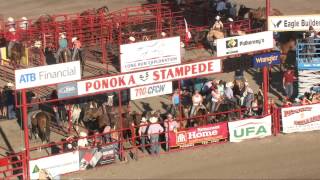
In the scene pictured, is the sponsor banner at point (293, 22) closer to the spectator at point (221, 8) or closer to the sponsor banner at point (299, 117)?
the sponsor banner at point (299, 117)

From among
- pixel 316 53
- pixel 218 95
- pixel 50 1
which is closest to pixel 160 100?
pixel 218 95

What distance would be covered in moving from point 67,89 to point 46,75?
0.91 m

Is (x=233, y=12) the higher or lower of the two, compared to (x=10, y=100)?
higher

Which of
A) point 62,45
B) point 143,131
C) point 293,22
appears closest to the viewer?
point 143,131

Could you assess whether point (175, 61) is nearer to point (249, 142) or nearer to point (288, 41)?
point (249, 142)

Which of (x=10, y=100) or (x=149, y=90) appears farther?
(x=10, y=100)

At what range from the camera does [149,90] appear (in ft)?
96.2

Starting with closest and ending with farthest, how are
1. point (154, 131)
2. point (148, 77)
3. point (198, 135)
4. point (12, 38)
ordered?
1. point (148, 77)
2. point (154, 131)
3. point (198, 135)
4. point (12, 38)

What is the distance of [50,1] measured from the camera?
51.5 metres

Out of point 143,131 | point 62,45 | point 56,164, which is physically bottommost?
point 56,164

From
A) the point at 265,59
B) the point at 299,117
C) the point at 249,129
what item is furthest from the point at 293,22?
the point at 249,129

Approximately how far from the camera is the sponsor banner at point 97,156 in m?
28.3

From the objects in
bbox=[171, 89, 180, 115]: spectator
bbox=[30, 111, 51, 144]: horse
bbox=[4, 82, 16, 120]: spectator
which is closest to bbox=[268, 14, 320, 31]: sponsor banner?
bbox=[171, 89, 180, 115]: spectator

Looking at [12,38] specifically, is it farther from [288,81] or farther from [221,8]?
[221,8]
